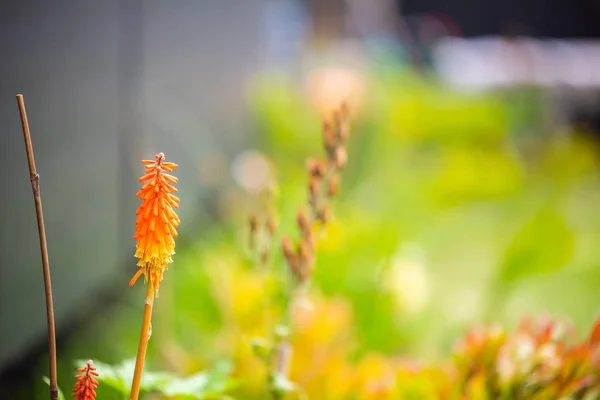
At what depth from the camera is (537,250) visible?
49.0 inches

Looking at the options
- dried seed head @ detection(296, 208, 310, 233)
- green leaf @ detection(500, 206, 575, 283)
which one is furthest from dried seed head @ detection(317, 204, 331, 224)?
green leaf @ detection(500, 206, 575, 283)

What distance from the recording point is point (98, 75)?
1.13 meters

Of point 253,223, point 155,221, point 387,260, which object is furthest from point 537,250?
point 155,221

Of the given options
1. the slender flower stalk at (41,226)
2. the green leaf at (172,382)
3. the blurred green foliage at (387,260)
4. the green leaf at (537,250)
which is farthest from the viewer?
the green leaf at (537,250)

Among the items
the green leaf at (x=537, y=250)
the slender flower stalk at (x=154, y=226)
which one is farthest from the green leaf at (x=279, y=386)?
the green leaf at (x=537, y=250)

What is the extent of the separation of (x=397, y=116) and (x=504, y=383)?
8.11 feet

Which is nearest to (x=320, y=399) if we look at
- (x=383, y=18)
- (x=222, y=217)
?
(x=222, y=217)

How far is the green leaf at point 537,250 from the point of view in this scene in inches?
48.9

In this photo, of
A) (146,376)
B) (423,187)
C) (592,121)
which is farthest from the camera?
(592,121)

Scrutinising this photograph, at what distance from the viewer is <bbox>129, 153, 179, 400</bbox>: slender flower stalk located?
0.38 metres

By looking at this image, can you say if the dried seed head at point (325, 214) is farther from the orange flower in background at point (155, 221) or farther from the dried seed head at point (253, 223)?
the orange flower in background at point (155, 221)

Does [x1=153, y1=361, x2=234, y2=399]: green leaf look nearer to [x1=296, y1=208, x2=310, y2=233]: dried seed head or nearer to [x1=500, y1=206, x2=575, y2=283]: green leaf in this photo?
[x1=296, y1=208, x2=310, y2=233]: dried seed head

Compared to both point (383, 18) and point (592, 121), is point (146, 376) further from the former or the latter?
point (383, 18)

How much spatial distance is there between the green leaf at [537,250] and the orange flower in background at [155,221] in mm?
983
